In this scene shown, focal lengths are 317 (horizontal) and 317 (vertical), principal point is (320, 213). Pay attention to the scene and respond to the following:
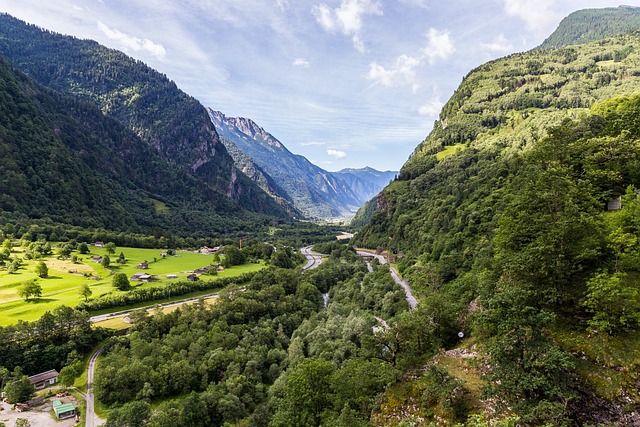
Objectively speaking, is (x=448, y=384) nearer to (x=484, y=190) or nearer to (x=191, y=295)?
(x=484, y=190)

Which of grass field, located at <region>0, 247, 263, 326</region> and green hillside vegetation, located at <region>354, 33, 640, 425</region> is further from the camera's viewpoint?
grass field, located at <region>0, 247, 263, 326</region>

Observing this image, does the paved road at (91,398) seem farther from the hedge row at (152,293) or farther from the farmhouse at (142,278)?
the farmhouse at (142,278)

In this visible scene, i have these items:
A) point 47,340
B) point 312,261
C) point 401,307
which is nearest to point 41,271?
point 47,340

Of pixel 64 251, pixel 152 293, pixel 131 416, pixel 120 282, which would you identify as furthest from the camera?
pixel 64 251

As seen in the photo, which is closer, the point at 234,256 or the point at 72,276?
the point at 72,276

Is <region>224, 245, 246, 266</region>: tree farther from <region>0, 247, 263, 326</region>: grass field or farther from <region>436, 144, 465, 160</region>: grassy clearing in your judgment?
<region>436, 144, 465, 160</region>: grassy clearing

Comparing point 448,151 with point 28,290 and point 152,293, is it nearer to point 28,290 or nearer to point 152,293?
point 152,293

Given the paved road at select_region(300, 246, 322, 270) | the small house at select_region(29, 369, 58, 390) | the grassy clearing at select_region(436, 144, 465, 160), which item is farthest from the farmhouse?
the grassy clearing at select_region(436, 144, 465, 160)

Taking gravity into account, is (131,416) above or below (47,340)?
below
